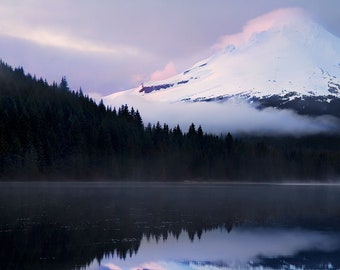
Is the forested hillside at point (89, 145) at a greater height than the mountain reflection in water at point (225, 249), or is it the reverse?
the forested hillside at point (89, 145)

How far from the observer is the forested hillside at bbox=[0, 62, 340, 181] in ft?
453

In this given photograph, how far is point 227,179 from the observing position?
610ft

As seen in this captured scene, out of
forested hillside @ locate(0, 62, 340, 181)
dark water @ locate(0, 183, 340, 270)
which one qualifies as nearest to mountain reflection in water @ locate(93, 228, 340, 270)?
dark water @ locate(0, 183, 340, 270)

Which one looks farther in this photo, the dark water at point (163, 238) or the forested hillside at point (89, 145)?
the forested hillside at point (89, 145)

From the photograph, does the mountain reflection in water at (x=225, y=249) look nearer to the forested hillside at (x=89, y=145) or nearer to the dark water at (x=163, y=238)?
the dark water at (x=163, y=238)

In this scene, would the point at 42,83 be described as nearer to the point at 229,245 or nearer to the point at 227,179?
the point at 227,179

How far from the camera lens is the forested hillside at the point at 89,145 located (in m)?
138

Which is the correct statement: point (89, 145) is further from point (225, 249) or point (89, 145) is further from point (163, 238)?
point (225, 249)

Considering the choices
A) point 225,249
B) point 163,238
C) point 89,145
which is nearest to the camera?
point 225,249

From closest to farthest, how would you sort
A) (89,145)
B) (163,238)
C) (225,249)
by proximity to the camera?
(225,249), (163,238), (89,145)

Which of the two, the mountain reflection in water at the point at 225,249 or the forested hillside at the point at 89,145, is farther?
the forested hillside at the point at 89,145

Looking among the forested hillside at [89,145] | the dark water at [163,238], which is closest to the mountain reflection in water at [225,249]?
the dark water at [163,238]

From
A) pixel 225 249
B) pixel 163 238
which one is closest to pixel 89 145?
pixel 163 238

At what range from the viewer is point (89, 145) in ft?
511
